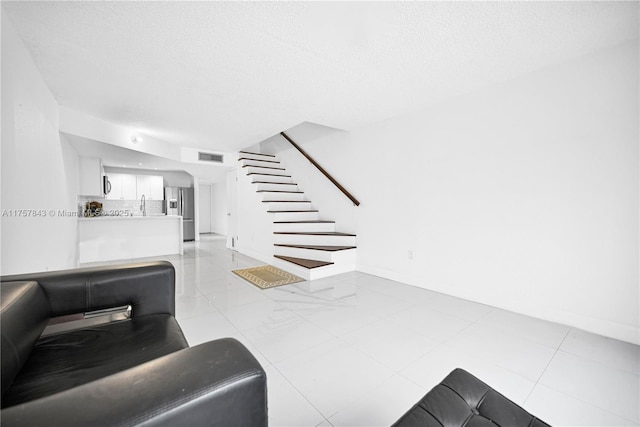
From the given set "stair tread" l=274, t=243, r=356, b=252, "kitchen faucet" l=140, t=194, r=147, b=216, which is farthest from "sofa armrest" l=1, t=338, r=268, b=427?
"kitchen faucet" l=140, t=194, r=147, b=216

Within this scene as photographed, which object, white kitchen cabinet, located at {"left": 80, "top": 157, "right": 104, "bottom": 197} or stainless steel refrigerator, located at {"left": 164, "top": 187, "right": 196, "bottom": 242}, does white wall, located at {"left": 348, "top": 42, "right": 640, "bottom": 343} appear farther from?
stainless steel refrigerator, located at {"left": 164, "top": 187, "right": 196, "bottom": 242}

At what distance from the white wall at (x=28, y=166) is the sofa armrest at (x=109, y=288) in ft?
3.48

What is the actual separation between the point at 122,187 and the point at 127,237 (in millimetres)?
2509

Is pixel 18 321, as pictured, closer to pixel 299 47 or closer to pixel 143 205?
pixel 299 47

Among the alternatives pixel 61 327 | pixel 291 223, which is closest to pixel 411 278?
pixel 291 223

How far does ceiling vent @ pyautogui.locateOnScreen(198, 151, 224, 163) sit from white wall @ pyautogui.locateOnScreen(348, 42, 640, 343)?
14.2 ft

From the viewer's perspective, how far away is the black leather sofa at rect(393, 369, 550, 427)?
35.0 inches

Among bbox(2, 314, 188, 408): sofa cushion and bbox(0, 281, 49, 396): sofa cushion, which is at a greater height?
bbox(0, 281, 49, 396): sofa cushion

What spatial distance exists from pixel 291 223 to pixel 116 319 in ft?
11.3

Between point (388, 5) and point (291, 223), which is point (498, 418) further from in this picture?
point (291, 223)

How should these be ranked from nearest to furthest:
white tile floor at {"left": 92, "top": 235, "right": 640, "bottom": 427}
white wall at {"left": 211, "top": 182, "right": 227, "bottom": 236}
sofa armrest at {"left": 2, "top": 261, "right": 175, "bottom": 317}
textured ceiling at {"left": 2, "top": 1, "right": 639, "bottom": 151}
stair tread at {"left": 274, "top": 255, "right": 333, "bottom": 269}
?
sofa armrest at {"left": 2, "top": 261, "right": 175, "bottom": 317} → white tile floor at {"left": 92, "top": 235, "right": 640, "bottom": 427} → textured ceiling at {"left": 2, "top": 1, "right": 639, "bottom": 151} → stair tread at {"left": 274, "top": 255, "right": 333, "bottom": 269} → white wall at {"left": 211, "top": 182, "right": 227, "bottom": 236}

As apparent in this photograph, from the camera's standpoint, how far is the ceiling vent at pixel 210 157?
19.9ft

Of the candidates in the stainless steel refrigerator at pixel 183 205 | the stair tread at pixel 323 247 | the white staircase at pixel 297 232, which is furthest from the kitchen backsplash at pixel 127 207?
the stair tread at pixel 323 247

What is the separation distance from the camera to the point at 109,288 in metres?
1.37
